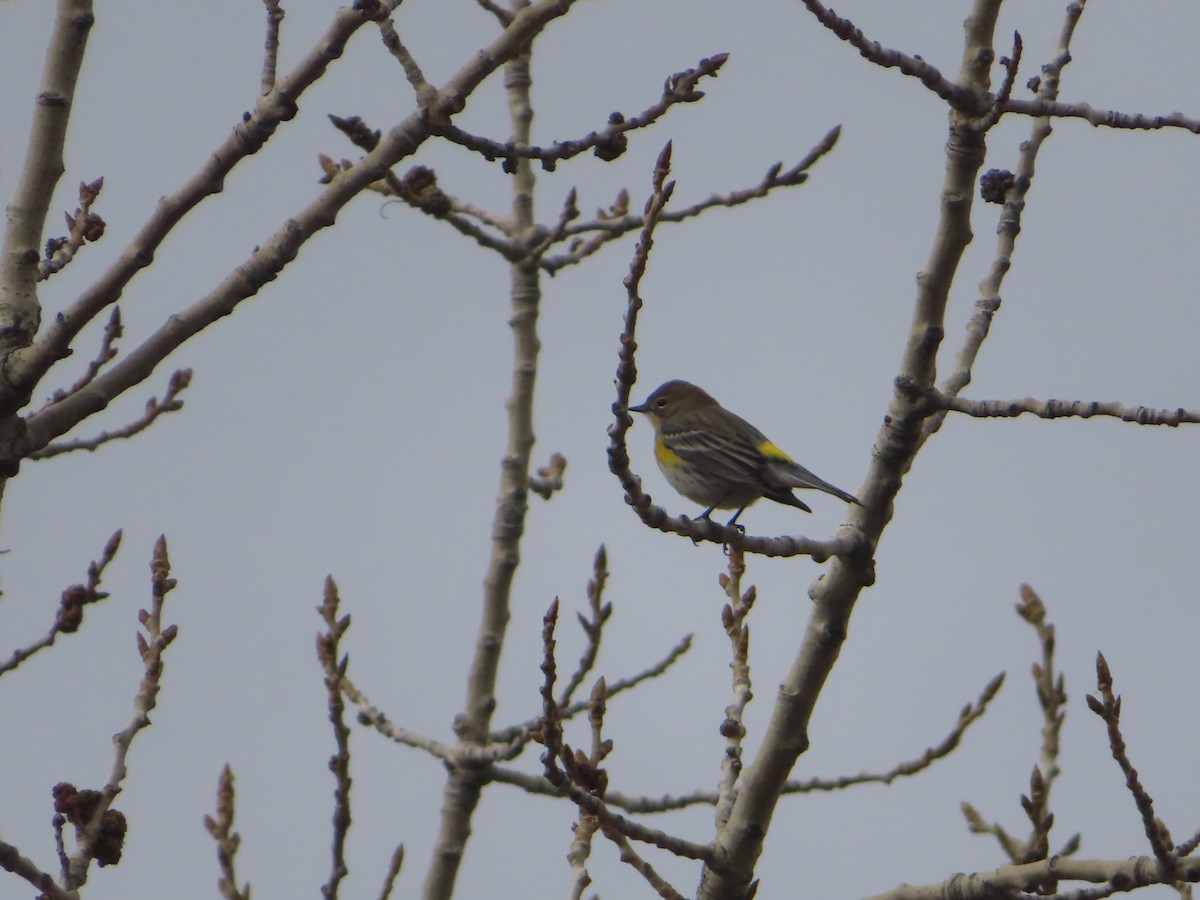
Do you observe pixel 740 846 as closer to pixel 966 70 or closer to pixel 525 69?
pixel 966 70

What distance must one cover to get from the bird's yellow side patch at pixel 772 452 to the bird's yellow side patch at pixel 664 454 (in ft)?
1.71

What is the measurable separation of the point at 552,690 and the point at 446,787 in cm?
412

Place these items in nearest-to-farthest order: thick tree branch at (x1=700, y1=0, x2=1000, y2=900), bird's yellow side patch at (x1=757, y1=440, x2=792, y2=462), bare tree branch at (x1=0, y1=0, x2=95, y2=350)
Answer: bare tree branch at (x1=0, y1=0, x2=95, y2=350) < thick tree branch at (x1=700, y1=0, x2=1000, y2=900) < bird's yellow side patch at (x1=757, y1=440, x2=792, y2=462)

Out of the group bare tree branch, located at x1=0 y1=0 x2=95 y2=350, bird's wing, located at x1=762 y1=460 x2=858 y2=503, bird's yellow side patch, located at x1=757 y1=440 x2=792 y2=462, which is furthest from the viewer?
bird's yellow side patch, located at x1=757 y1=440 x2=792 y2=462

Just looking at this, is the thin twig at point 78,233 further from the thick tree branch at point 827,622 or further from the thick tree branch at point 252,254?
the thick tree branch at point 827,622

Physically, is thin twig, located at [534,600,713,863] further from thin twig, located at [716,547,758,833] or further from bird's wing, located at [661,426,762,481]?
bird's wing, located at [661,426,762,481]

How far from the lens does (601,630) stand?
18.0 feet

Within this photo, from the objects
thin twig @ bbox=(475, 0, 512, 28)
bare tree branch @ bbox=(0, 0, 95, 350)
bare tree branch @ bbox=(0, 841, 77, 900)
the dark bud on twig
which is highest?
thin twig @ bbox=(475, 0, 512, 28)

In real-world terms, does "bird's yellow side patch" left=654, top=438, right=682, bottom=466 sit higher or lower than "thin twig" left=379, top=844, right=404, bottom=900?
higher

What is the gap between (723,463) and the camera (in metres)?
8.23

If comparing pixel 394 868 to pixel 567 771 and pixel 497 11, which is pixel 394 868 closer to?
pixel 567 771

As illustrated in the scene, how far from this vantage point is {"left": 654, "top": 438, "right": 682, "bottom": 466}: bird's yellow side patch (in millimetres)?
8883

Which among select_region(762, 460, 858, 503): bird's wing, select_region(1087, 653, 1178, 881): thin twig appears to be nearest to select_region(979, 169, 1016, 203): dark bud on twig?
select_region(1087, 653, 1178, 881): thin twig

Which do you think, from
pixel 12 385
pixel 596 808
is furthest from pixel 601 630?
pixel 12 385
